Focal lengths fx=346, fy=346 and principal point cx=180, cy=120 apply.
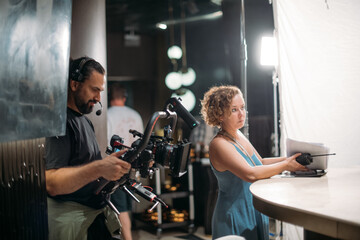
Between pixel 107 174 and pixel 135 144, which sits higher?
pixel 135 144

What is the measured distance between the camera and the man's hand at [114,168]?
58.8 inches

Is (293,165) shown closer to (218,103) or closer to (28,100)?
(218,103)

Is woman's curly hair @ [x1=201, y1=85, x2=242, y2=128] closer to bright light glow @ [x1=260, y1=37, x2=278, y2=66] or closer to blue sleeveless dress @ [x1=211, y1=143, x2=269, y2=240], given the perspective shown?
blue sleeveless dress @ [x1=211, y1=143, x2=269, y2=240]

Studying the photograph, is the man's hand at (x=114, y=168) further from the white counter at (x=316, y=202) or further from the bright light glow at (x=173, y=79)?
the bright light glow at (x=173, y=79)

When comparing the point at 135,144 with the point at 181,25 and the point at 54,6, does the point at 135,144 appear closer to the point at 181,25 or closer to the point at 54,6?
the point at 54,6

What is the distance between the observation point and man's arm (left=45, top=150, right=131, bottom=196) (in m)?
1.50

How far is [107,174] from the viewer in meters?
1.52

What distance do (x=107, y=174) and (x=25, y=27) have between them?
0.69 meters

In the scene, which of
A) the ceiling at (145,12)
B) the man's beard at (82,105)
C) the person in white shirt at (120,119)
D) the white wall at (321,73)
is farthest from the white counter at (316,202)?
the ceiling at (145,12)

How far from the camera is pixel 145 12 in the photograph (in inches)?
263

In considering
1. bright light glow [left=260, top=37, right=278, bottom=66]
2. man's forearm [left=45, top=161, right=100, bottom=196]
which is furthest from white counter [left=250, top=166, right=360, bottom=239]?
bright light glow [left=260, top=37, right=278, bottom=66]

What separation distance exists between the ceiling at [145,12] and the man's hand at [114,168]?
491 cm

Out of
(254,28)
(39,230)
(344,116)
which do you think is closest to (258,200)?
(39,230)


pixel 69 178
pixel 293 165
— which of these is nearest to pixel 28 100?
pixel 69 178
